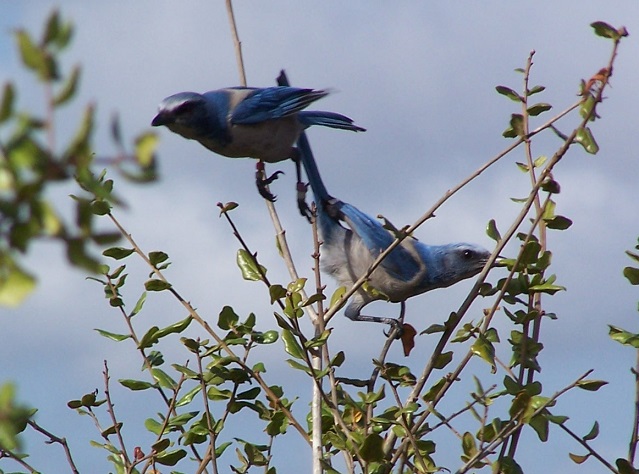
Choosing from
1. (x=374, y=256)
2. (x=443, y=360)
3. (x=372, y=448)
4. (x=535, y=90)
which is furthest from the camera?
(x=374, y=256)

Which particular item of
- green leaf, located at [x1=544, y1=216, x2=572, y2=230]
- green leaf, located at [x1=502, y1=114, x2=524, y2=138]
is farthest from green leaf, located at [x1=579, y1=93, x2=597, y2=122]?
green leaf, located at [x1=544, y1=216, x2=572, y2=230]

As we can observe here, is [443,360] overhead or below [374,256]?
below

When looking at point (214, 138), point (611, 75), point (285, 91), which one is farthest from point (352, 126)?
point (611, 75)

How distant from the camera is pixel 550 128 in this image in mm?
3330

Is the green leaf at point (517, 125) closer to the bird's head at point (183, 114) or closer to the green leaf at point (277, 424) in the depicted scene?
the green leaf at point (277, 424)

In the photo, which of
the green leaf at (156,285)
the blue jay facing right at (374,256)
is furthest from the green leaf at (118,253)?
the blue jay facing right at (374,256)

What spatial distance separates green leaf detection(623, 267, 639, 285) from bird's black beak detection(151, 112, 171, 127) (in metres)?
2.13

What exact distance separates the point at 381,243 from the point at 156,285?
164cm

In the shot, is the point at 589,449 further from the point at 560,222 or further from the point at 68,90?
the point at 68,90

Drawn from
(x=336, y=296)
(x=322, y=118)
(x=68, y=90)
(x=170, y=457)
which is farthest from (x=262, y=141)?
(x=68, y=90)

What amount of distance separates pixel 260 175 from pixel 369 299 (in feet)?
3.14

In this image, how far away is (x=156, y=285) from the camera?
3469 mm

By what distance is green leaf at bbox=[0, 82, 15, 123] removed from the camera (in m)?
0.97

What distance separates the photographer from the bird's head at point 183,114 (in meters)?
4.41
